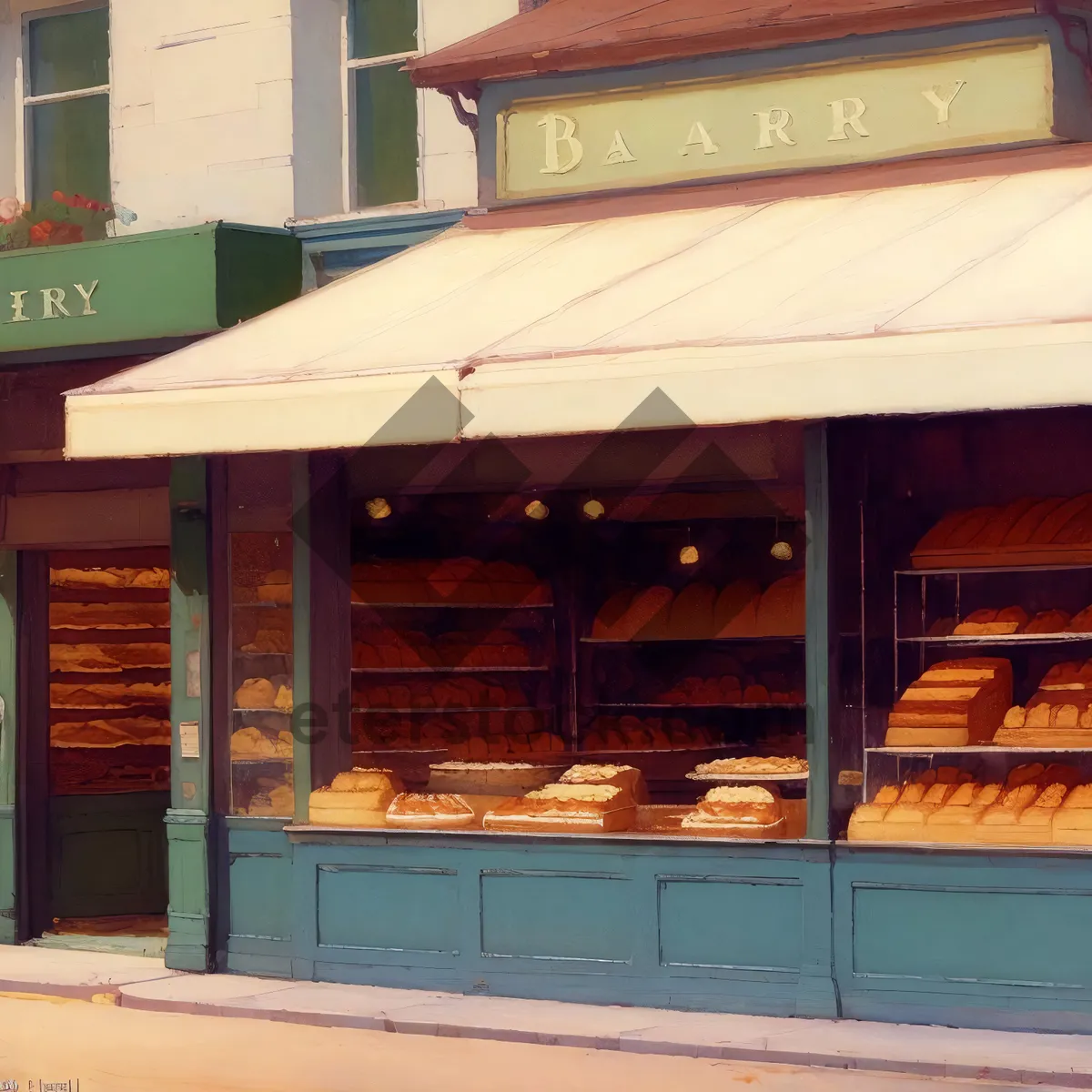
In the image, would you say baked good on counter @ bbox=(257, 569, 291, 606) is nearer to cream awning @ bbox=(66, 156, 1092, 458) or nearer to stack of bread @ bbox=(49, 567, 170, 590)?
cream awning @ bbox=(66, 156, 1092, 458)

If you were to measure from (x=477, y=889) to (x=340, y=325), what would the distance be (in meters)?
3.10

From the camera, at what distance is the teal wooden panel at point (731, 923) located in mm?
10898

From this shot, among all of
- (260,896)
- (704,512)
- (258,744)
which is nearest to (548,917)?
(260,896)

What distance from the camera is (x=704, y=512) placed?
13648 millimetres

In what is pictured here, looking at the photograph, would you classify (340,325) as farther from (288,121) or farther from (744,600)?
(744,600)

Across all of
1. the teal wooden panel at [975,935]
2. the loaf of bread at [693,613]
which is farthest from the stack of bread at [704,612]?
the teal wooden panel at [975,935]

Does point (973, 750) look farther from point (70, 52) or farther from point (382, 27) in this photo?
point (70, 52)

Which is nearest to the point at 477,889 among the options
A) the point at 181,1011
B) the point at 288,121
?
the point at 181,1011

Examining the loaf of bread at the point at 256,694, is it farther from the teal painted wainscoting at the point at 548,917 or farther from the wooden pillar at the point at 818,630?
the wooden pillar at the point at 818,630

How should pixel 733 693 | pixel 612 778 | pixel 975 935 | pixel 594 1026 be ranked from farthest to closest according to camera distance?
pixel 733 693, pixel 612 778, pixel 594 1026, pixel 975 935

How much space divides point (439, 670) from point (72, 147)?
4.77 metres

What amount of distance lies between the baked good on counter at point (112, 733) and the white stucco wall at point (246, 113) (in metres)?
3.42

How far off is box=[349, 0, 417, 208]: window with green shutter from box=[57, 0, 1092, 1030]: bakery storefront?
139 centimetres

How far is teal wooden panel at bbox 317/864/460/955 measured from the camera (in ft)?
38.9
